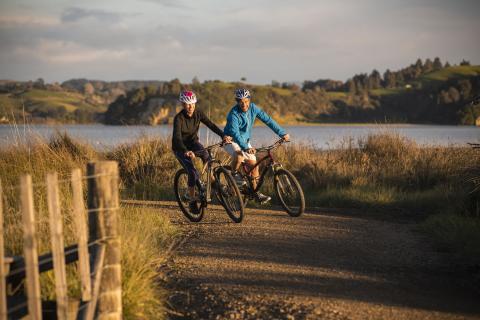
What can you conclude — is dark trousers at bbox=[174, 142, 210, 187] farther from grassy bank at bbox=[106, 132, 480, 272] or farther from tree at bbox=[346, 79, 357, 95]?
tree at bbox=[346, 79, 357, 95]

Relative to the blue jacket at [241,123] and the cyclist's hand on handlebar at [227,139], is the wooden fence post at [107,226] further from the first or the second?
the blue jacket at [241,123]

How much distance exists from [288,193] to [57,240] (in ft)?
19.6

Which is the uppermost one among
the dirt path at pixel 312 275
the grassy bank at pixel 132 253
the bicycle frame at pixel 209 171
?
the bicycle frame at pixel 209 171

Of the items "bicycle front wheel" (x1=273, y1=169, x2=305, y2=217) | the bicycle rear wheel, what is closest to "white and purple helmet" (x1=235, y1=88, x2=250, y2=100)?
"bicycle front wheel" (x1=273, y1=169, x2=305, y2=217)

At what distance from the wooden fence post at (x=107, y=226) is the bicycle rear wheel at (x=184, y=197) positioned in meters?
4.72

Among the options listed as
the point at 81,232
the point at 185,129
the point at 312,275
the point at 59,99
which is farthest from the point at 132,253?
the point at 59,99

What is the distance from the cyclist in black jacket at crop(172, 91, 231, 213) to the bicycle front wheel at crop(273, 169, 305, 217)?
1.19 metres

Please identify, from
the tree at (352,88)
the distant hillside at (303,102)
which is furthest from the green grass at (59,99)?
the tree at (352,88)

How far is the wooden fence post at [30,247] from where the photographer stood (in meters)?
3.92

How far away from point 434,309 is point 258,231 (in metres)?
3.73

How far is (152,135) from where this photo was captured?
16.2 metres

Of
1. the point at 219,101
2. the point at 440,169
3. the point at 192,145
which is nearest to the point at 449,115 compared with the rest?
the point at 219,101

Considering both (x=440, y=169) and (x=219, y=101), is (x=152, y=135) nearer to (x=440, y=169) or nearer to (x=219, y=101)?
(x=440, y=169)

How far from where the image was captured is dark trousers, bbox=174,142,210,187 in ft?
30.5
